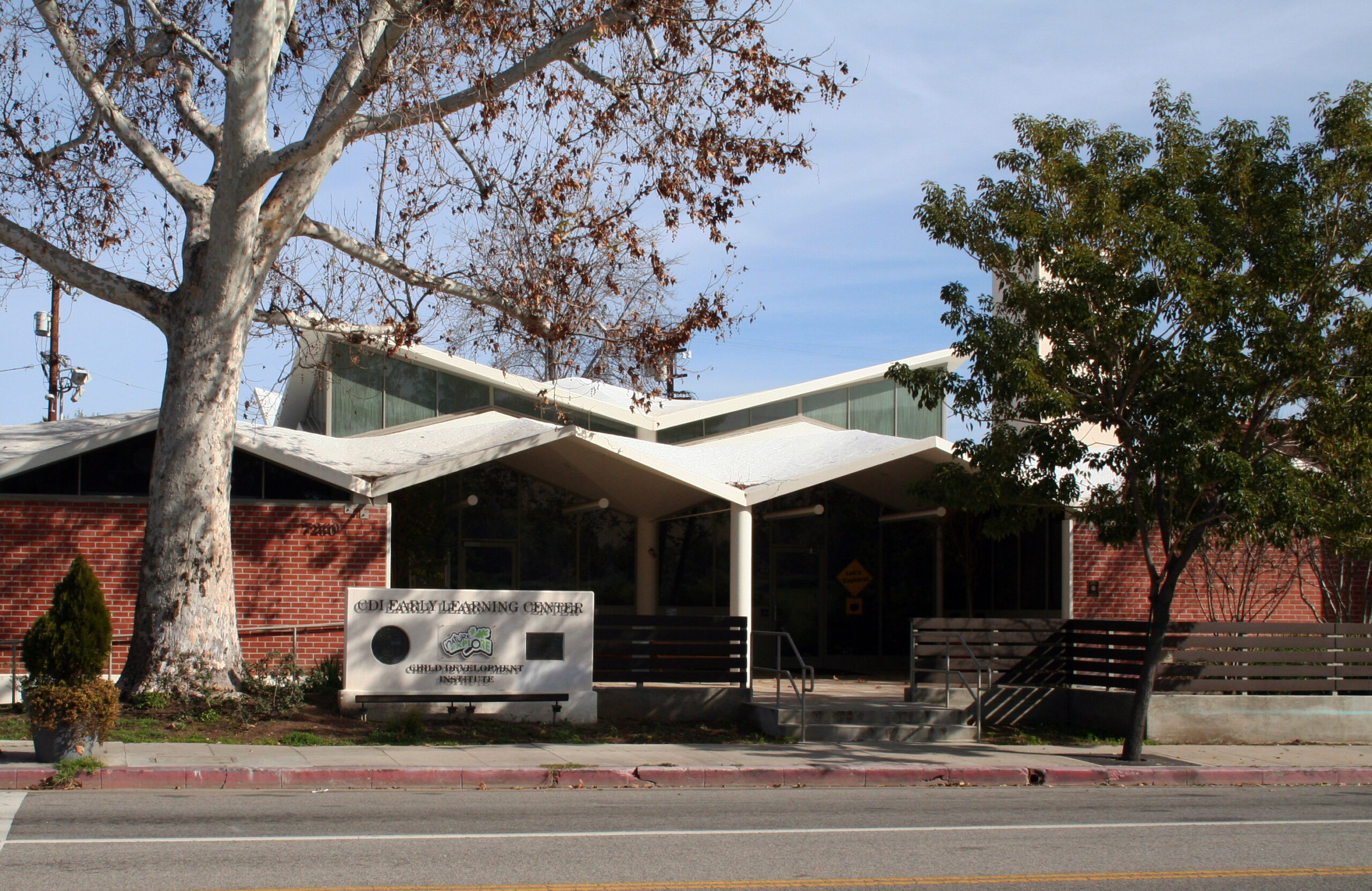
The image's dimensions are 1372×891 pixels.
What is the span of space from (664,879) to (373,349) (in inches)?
526

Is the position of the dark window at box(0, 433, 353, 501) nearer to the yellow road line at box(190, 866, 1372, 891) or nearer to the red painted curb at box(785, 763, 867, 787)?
the red painted curb at box(785, 763, 867, 787)

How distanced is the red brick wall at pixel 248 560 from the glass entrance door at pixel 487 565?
5.21 metres

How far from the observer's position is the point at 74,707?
1116 centimetres

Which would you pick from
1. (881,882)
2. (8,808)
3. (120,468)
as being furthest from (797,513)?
(881,882)

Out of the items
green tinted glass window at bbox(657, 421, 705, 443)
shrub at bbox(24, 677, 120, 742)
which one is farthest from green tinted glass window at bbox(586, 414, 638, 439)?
shrub at bbox(24, 677, 120, 742)

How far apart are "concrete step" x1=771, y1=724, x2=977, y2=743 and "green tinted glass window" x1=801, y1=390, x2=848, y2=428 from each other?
1202 centimetres

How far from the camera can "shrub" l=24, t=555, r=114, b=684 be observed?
1171 centimetres

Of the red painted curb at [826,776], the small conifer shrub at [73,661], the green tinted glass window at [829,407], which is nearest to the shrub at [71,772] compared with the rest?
the small conifer shrub at [73,661]

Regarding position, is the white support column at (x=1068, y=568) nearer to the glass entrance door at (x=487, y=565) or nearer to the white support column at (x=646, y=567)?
the white support column at (x=646, y=567)

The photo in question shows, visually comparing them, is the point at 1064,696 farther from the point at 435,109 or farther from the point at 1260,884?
the point at 435,109

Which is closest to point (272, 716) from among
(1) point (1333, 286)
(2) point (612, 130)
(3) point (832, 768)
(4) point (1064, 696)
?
(3) point (832, 768)

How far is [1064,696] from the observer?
56.5ft

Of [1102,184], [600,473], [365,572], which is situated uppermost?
[1102,184]

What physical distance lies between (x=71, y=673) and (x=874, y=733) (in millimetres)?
9067
